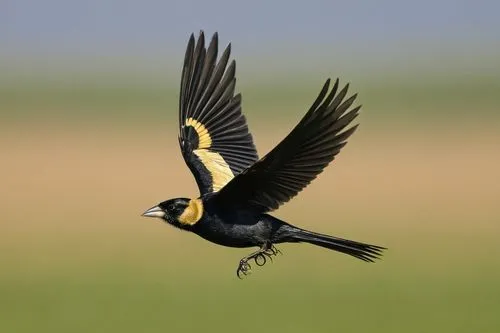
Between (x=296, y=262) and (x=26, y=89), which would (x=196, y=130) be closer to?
(x=296, y=262)

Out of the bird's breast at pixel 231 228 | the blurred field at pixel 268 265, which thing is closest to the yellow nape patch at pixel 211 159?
the bird's breast at pixel 231 228

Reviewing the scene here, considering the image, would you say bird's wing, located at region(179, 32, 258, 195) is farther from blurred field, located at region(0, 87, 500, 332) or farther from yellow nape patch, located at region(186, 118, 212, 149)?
blurred field, located at region(0, 87, 500, 332)

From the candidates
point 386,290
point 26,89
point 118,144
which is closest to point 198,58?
point 386,290

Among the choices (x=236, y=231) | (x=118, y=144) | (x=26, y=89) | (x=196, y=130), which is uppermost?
(x=26, y=89)

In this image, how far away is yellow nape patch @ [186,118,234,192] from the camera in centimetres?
1055

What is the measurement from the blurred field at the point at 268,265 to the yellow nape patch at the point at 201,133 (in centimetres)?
1153

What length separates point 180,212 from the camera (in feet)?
31.0

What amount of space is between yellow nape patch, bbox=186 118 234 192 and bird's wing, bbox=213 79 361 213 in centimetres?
104

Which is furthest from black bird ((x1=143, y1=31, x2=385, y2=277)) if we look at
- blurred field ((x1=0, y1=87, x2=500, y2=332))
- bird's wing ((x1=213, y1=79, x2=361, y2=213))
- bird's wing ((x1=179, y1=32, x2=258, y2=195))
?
blurred field ((x1=0, y1=87, x2=500, y2=332))

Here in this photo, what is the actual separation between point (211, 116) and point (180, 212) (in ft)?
6.35

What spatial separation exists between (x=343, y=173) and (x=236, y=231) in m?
31.1

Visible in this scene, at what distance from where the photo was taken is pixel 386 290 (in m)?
28.0

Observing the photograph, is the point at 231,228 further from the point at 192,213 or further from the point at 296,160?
the point at 296,160

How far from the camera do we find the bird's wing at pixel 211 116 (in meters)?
10.9
